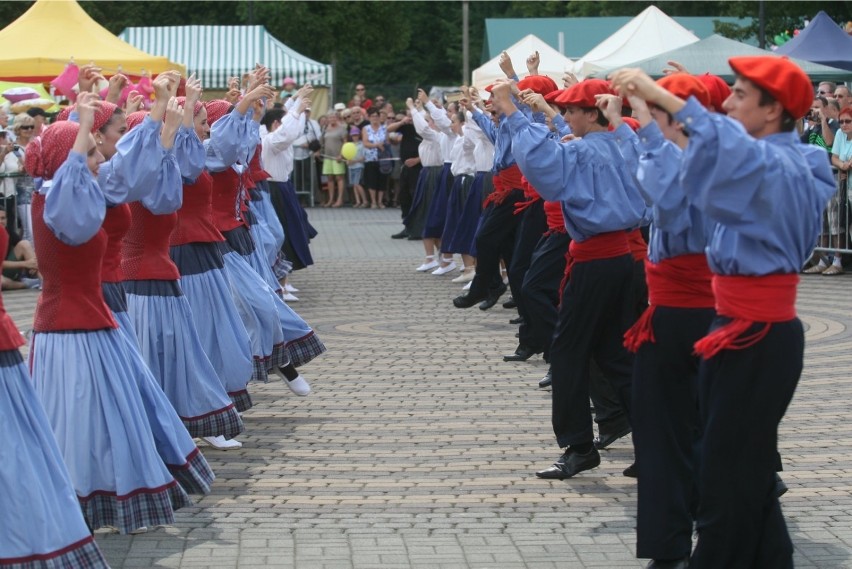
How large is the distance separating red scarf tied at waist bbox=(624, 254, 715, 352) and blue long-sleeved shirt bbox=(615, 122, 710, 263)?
33 mm

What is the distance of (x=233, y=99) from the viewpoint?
9227 millimetres

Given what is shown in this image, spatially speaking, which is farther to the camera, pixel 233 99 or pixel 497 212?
pixel 497 212

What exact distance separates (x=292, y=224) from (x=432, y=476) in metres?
8.39

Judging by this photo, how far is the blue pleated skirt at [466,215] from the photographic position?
15.0 meters

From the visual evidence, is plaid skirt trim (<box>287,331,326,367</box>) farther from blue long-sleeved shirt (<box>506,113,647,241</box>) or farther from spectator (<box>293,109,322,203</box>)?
spectator (<box>293,109,322,203</box>)

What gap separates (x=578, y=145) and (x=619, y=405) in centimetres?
149

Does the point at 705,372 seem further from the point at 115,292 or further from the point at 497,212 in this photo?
the point at 497,212

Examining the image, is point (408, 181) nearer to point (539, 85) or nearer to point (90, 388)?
point (539, 85)

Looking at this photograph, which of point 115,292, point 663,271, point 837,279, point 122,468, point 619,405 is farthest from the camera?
point 837,279

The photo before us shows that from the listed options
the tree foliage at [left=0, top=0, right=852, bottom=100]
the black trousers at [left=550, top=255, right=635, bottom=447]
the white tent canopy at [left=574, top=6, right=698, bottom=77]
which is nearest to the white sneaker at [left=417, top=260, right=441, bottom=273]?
the white tent canopy at [left=574, top=6, right=698, bottom=77]

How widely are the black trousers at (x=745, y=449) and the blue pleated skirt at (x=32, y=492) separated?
206 cm

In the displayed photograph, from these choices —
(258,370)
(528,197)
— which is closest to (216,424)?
(258,370)

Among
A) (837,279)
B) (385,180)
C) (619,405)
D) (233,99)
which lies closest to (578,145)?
(619,405)

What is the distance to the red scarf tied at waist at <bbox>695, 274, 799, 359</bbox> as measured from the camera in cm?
432
